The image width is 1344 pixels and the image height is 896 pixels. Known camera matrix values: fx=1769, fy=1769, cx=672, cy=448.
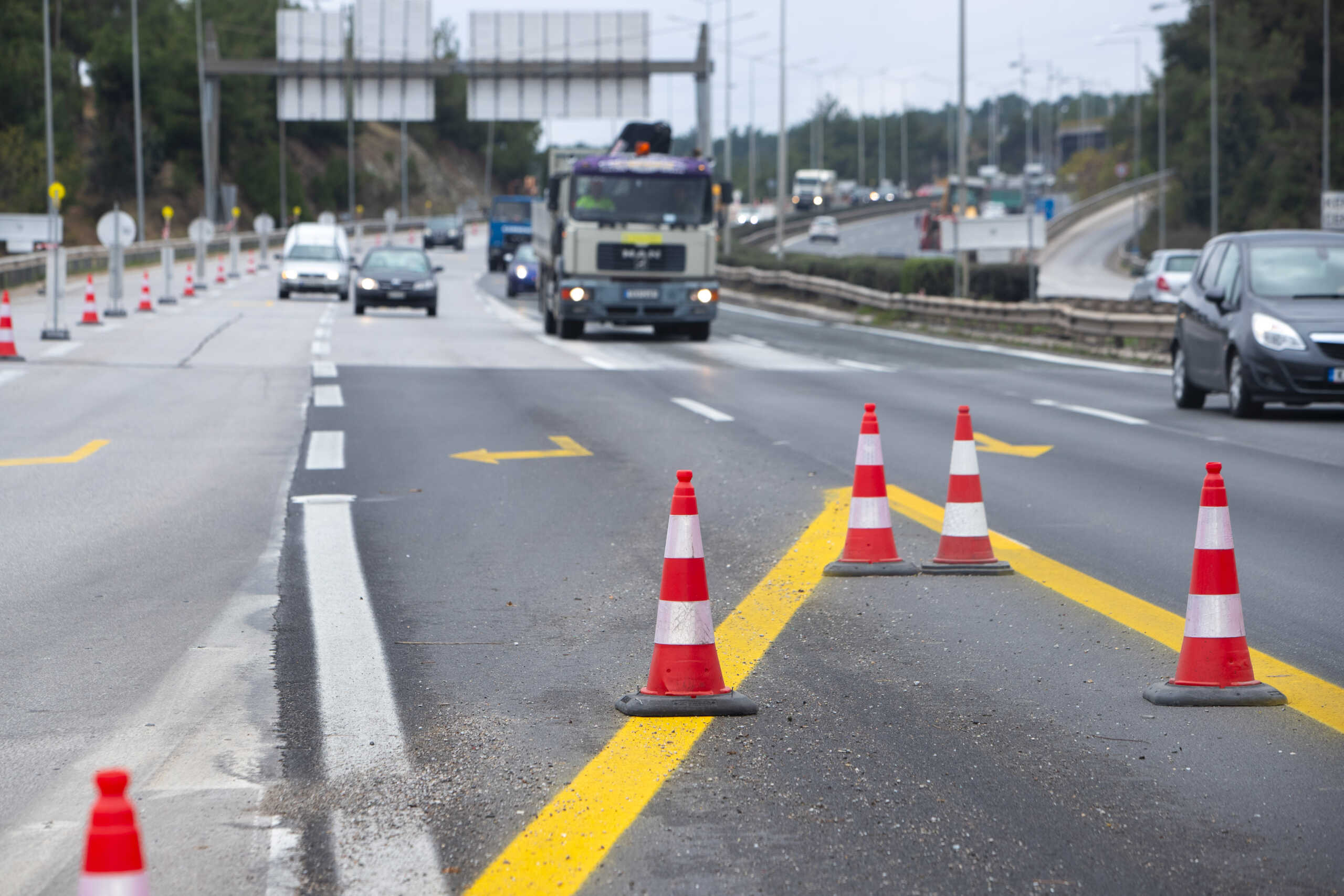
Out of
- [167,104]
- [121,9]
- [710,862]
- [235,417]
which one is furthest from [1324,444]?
[121,9]

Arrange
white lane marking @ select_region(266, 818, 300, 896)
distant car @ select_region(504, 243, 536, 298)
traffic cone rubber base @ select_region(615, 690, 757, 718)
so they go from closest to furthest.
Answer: white lane marking @ select_region(266, 818, 300, 896)
traffic cone rubber base @ select_region(615, 690, 757, 718)
distant car @ select_region(504, 243, 536, 298)

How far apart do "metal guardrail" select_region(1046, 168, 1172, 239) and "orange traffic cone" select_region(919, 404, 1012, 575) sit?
79101 millimetres

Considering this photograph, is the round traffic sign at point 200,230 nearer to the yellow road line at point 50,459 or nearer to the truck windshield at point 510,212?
the truck windshield at point 510,212

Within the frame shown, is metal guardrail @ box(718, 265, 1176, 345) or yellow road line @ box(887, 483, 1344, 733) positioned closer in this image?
yellow road line @ box(887, 483, 1344, 733)

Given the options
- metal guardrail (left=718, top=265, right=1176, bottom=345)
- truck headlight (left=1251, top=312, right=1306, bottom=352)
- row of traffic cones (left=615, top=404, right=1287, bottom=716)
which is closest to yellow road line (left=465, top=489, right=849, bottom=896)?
row of traffic cones (left=615, top=404, right=1287, bottom=716)

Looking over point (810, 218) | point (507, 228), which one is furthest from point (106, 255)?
point (810, 218)

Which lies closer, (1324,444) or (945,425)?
(1324,444)

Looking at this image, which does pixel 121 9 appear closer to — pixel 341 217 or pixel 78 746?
Result: pixel 341 217

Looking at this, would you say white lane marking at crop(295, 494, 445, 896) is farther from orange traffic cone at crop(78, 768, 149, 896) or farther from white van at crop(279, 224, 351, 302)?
white van at crop(279, 224, 351, 302)

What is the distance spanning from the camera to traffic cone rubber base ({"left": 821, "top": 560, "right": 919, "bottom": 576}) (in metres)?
8.38

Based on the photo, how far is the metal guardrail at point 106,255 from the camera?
43.1m

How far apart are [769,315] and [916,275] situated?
569cm

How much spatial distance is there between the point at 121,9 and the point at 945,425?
105499 millimetres

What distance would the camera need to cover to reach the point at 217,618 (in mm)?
7312
